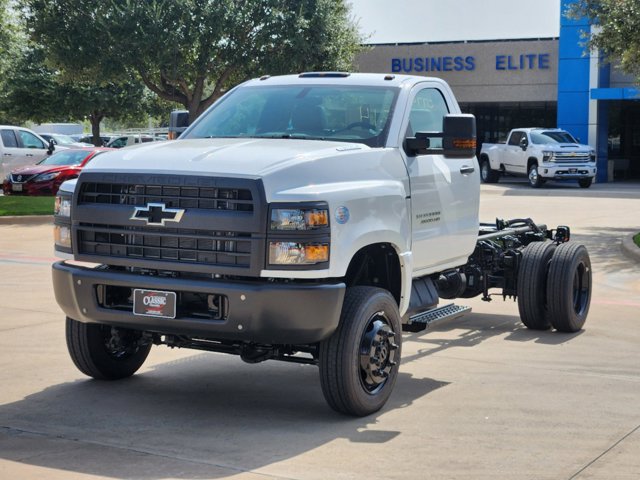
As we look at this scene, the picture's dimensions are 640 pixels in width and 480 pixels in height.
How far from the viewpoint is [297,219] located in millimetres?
6375

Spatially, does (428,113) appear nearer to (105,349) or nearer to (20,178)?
(105,349)

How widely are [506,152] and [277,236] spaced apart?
3324 cm

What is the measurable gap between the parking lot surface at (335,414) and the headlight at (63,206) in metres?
1.23

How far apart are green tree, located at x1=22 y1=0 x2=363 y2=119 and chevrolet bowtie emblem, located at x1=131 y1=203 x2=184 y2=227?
26.6 m

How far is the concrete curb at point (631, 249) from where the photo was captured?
52.8ft

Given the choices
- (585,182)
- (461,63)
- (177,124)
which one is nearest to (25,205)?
(177,124)

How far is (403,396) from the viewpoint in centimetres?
756

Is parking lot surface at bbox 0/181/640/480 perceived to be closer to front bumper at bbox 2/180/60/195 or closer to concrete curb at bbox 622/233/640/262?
concrete curb at bbox 622/233/640/262

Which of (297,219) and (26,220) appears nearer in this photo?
(297,219)

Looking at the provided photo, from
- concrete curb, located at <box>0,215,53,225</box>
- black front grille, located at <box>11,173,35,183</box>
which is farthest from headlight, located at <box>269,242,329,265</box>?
black front grille, located at <box>11,173,35,183</box>

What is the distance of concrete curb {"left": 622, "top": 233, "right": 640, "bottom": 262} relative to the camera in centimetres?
1609

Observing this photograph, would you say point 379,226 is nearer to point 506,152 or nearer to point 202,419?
point 202,419

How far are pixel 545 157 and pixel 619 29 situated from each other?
17085 mm

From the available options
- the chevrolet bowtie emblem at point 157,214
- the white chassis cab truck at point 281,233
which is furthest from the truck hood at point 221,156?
the chevrolet bowtie emblem at point 157,214
